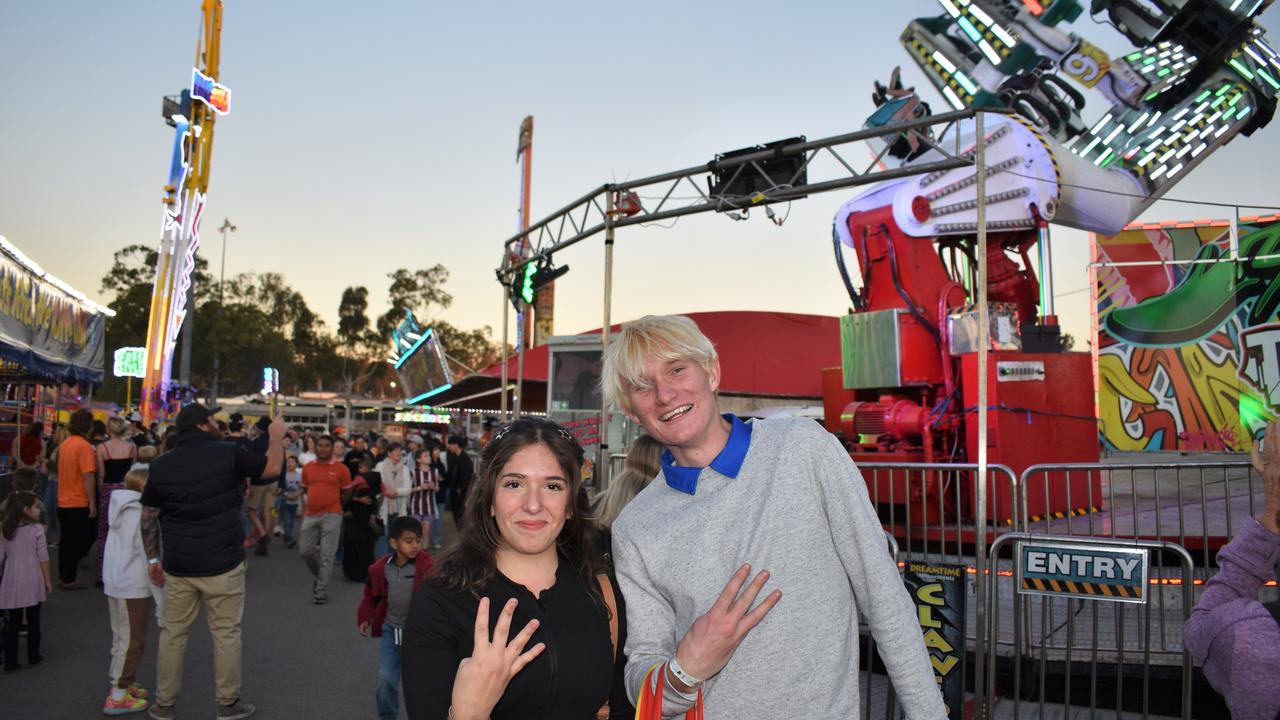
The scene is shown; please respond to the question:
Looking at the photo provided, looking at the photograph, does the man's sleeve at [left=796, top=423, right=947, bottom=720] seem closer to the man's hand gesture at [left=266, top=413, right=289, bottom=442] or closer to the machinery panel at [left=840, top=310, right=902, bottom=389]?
the man's hand gesture at [left=266, top=413, right=289, bottom=442]

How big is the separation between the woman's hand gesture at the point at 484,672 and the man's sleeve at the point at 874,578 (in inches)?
29.9

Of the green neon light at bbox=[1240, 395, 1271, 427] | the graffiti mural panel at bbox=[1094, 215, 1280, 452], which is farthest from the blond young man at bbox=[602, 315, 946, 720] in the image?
the green neon light at bbox=[1240, 395, 1271, 427]

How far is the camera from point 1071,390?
10.0 meters

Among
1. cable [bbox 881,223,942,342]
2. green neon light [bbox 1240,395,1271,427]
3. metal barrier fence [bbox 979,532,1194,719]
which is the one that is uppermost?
cable [bbox 881,223,942,342]

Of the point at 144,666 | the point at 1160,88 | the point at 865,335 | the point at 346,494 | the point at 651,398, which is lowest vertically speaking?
the point at 144,666

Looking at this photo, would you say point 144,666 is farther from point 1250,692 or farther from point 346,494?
point 1250,692

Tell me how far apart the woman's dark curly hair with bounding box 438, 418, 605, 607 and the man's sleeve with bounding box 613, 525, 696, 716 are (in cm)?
15

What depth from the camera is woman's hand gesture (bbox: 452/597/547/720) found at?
5.89 feet

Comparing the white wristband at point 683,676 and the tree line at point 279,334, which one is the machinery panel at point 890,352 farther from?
the tree line at point 279,334

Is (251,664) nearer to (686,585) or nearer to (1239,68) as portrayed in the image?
(686,585)

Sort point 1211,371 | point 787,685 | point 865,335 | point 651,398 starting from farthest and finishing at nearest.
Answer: point 1211,371 → point 865,335 → point 651,398 → point 787,685

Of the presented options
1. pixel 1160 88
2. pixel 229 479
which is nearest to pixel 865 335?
pixel 1160 88

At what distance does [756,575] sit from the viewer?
6.05 feet

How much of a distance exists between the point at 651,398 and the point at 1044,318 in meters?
9.58
